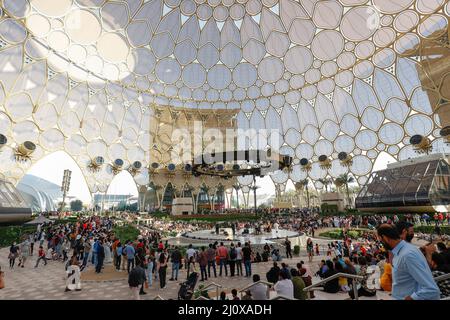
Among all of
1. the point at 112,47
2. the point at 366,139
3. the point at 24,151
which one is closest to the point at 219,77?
the point at 112,47

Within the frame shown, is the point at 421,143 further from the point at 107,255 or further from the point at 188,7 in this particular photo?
the point at 107,255

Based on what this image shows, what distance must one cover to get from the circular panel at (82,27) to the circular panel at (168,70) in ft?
44.2

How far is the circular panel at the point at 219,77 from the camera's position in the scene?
186ft

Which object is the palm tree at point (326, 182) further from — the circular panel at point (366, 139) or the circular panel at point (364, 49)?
the circular panel at point (364, 49)

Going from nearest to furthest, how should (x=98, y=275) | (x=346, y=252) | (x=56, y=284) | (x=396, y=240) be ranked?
(x=396, y=240), (x=56, y=284), (x=98, y=275), (x=346, y=252)

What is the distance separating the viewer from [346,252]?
46.5 feet

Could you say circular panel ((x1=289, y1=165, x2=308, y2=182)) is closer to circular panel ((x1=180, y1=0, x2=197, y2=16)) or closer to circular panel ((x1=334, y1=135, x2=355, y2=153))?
circular panel ((x1=334, y1=135, x2=355, y2=153))

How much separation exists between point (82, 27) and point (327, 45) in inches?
1752

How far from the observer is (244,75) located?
57375mm

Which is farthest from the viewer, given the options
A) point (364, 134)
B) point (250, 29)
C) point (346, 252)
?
point (364, 134)

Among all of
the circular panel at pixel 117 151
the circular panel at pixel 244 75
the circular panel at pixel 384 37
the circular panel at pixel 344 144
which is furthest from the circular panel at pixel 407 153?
the circular panel at pixel 117 151

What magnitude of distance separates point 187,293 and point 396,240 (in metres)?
6.22

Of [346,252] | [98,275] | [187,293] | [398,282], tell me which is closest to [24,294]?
[98,275]

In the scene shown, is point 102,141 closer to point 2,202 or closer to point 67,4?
point 67,4
